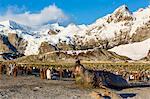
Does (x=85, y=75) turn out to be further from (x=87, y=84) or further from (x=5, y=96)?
(x=5, y=96)

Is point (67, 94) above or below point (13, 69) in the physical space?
below

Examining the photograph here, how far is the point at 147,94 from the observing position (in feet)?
135

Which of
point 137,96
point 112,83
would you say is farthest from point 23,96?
point 112,83

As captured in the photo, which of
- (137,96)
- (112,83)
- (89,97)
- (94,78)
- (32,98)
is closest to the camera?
(32,98)

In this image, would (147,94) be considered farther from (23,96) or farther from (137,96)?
(23,96)

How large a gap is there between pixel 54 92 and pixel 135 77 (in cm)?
3950

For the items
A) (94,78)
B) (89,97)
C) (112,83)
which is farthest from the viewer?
(112,83)

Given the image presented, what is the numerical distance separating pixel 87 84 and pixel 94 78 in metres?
1.16

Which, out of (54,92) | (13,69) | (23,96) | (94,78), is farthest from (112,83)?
(13,69)

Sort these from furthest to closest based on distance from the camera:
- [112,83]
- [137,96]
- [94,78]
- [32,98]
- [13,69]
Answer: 1. [13,69]
2. [112,83]
3. [94,78]
4. [137,96]
5. [32,98]

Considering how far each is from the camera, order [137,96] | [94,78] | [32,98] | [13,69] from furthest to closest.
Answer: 1. [13,69]
2. [94,78]
3. [137,96]
4. [32,98]

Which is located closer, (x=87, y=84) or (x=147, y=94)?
(x=147, y=94)

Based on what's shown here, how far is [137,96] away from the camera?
128 ft

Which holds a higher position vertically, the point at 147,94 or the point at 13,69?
the point at 13,69
